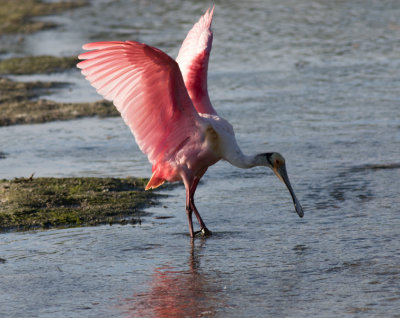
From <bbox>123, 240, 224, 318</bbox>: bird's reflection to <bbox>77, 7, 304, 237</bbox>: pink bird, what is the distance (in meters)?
0.90

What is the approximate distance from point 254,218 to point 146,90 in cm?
134

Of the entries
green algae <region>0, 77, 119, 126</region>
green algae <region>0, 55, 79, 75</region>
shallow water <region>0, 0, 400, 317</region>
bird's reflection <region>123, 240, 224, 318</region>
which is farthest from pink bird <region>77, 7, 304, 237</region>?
green algae <region>0, 55, 79, 75</region>

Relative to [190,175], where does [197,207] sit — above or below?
below

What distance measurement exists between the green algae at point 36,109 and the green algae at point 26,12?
845cm

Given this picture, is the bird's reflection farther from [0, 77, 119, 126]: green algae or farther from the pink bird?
[0, 77, 119, 126]: green algae

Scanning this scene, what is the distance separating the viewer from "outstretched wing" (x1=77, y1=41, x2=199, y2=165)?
6324 mm

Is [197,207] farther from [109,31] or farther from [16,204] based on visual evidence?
[109,31]

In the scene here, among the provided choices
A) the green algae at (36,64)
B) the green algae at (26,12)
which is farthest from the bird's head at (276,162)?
the green algae at (26,12)

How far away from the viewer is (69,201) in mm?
7359

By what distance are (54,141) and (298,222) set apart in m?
4.10

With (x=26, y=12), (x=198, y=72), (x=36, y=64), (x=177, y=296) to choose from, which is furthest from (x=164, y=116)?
(x=26, y=12)

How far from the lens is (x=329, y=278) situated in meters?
5.43

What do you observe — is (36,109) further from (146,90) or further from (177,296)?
(177,296)

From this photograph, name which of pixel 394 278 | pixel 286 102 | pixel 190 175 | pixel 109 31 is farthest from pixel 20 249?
pixel 109 31
